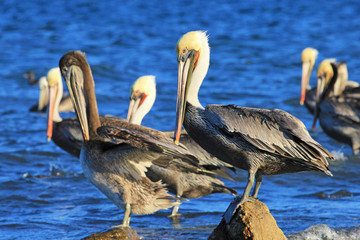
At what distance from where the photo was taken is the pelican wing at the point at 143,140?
4.75 m

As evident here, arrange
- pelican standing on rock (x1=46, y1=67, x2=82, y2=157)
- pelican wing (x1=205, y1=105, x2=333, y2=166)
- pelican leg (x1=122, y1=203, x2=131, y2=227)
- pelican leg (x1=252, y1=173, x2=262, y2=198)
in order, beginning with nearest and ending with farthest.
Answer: pelican wing (x1=205, y1=105, x2=333, y2=166)
pelican leg (x1=252, y1=173, x2=262, y2=198)
pelican leg (x1=122, y1=203, x2=131, y2=227)
pelican standing on rock (x1=46, y1=67, x2=82, y2=157)

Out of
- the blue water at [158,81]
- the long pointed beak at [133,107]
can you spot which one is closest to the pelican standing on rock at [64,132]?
the blue water at [158,81]

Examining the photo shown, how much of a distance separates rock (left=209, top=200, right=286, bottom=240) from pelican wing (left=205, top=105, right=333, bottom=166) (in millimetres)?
423

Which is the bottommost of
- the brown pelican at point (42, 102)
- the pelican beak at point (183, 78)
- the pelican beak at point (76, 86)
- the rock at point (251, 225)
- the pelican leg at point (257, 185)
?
the brown pelican at point (42, 102)

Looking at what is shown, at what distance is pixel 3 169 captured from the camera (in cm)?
789

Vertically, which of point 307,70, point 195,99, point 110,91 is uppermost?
point 195,99

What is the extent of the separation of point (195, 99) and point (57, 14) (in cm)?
2051

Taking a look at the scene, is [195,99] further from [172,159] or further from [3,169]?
[3,169]

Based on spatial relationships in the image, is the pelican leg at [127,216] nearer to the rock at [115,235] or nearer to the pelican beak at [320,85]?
the rock at [115,235]

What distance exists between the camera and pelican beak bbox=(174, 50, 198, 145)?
456 centimetres

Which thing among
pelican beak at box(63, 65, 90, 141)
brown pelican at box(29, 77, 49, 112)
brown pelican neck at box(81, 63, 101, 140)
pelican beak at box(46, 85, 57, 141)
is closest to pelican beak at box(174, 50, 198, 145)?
brown pelican neck at box(81, 63, 101, 140)

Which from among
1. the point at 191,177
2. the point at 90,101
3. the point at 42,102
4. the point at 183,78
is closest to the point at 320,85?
the point at 42,102

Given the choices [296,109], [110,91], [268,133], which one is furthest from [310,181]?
[110,91]

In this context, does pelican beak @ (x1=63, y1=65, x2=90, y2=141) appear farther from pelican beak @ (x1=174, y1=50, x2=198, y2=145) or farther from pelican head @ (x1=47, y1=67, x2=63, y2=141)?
pelican head @ (x1=47, y1=67, x2=63, y2=141)
